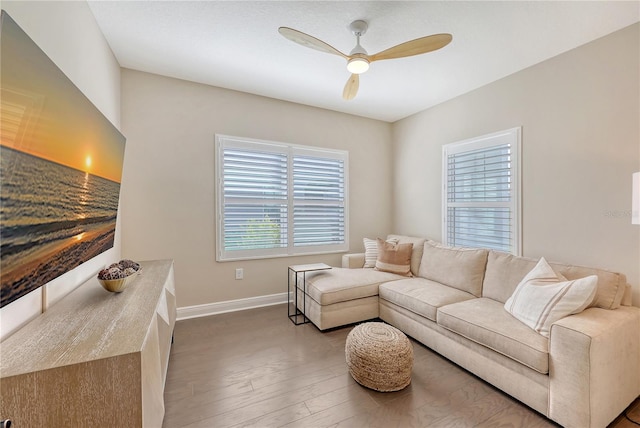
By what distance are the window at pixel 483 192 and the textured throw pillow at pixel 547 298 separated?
885mm

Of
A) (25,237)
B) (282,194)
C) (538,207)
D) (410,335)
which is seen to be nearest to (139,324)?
(25,237)

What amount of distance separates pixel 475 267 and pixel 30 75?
3.37 metres

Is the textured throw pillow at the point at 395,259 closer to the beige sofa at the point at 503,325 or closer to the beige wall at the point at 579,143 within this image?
the beige sofa at the point at 503,325

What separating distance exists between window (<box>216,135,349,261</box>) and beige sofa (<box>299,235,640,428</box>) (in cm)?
85

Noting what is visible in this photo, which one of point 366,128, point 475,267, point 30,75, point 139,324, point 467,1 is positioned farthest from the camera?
point 366,128

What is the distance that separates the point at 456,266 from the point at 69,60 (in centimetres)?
363

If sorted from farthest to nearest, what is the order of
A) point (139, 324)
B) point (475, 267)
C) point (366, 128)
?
1. point (366, 128)
2. point (475, 267)
3. point (139, 324)

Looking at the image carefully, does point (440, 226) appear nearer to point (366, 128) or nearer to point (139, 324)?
point (366, 128)

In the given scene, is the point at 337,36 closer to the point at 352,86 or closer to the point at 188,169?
the point at 352,86

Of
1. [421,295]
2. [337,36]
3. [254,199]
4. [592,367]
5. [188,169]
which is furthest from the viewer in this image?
[254,199]

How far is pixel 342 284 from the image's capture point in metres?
2.93

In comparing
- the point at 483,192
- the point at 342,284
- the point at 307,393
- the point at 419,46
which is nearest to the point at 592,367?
the point at 307,393

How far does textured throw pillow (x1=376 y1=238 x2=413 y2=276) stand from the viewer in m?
3.37

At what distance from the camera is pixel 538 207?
270 centimetres
